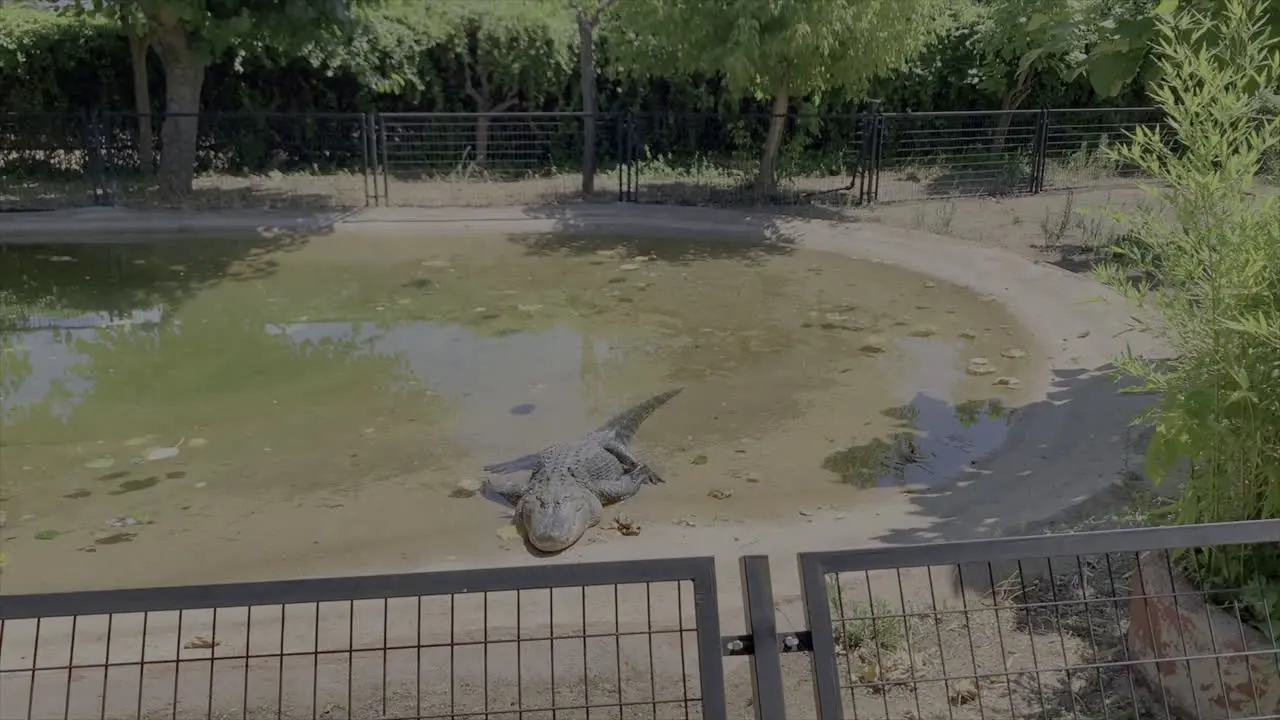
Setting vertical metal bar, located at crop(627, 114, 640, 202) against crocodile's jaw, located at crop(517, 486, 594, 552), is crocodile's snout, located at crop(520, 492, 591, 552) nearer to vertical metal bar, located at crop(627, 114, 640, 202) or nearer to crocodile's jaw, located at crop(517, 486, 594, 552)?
crocodile's jaw, located at crop(517, 486, 594, 552)

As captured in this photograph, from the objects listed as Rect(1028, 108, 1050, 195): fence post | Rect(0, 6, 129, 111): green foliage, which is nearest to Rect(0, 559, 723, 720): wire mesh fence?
Rect(1028, 108, 1050, 195): fence post

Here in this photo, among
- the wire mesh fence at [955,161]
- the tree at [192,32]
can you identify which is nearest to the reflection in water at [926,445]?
the wire mesh fence at [955,161]

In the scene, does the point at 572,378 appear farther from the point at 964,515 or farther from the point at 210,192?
the point at 210,192

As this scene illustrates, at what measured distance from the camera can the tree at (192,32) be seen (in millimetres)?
11492

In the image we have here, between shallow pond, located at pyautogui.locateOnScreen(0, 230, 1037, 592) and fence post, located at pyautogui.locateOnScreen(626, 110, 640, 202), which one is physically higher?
fence post, located at pyautogui.locateOnScreen(626, 110, 640, 202)

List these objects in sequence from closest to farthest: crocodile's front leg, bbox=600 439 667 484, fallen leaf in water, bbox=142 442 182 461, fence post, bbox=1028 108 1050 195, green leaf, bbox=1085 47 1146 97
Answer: green leaf, bbox=1085 47 1146 97
crocodile's front leg, bbox=600 439 667 484
fallen leaf in water, bbox=142 442 182 461
fence post, bbox=1028 108 1050 195

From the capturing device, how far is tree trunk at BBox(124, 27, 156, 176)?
45.1 feet

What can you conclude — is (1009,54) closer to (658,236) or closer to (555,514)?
(658,236)

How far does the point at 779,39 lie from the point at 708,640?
10.3m

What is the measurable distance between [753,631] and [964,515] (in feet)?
11.1

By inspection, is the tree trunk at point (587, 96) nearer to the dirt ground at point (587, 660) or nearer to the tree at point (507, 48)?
the tree at point (507, 48)

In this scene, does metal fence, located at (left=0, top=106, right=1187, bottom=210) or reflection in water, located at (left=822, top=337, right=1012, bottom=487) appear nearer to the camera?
reflection in water, located at (left=822, top=337, right=1012, bottom=487)

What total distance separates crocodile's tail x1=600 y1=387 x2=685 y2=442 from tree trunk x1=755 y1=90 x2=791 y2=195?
6.82 metres

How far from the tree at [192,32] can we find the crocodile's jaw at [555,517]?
8.42 meters
